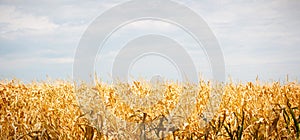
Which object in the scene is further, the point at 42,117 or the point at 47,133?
the point at 42,117

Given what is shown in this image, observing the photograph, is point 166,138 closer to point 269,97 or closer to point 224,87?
point 269,97

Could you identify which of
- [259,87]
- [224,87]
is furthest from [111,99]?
[259,87]

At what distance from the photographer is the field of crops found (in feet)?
10.3

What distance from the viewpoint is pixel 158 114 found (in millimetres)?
4652

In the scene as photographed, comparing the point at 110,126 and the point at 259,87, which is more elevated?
the point at 259,87

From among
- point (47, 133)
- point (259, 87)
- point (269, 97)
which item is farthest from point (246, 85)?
point (47, 133)

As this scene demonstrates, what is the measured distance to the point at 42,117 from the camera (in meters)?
4.65

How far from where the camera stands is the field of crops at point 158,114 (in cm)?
313

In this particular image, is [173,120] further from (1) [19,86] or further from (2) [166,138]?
(1) [19,86]

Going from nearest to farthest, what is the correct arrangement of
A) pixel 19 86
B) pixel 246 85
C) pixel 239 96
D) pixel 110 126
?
1. pixel 110 126
2. pixel 239 96
3. pixel 246 85
4. pixel 19 86

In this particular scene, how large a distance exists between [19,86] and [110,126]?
15.6ft

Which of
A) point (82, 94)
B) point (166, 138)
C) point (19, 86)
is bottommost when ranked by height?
point (166, 138)

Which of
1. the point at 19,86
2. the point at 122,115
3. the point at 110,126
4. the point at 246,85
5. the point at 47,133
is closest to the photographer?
the point at 47,133

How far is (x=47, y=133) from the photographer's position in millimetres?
3012
